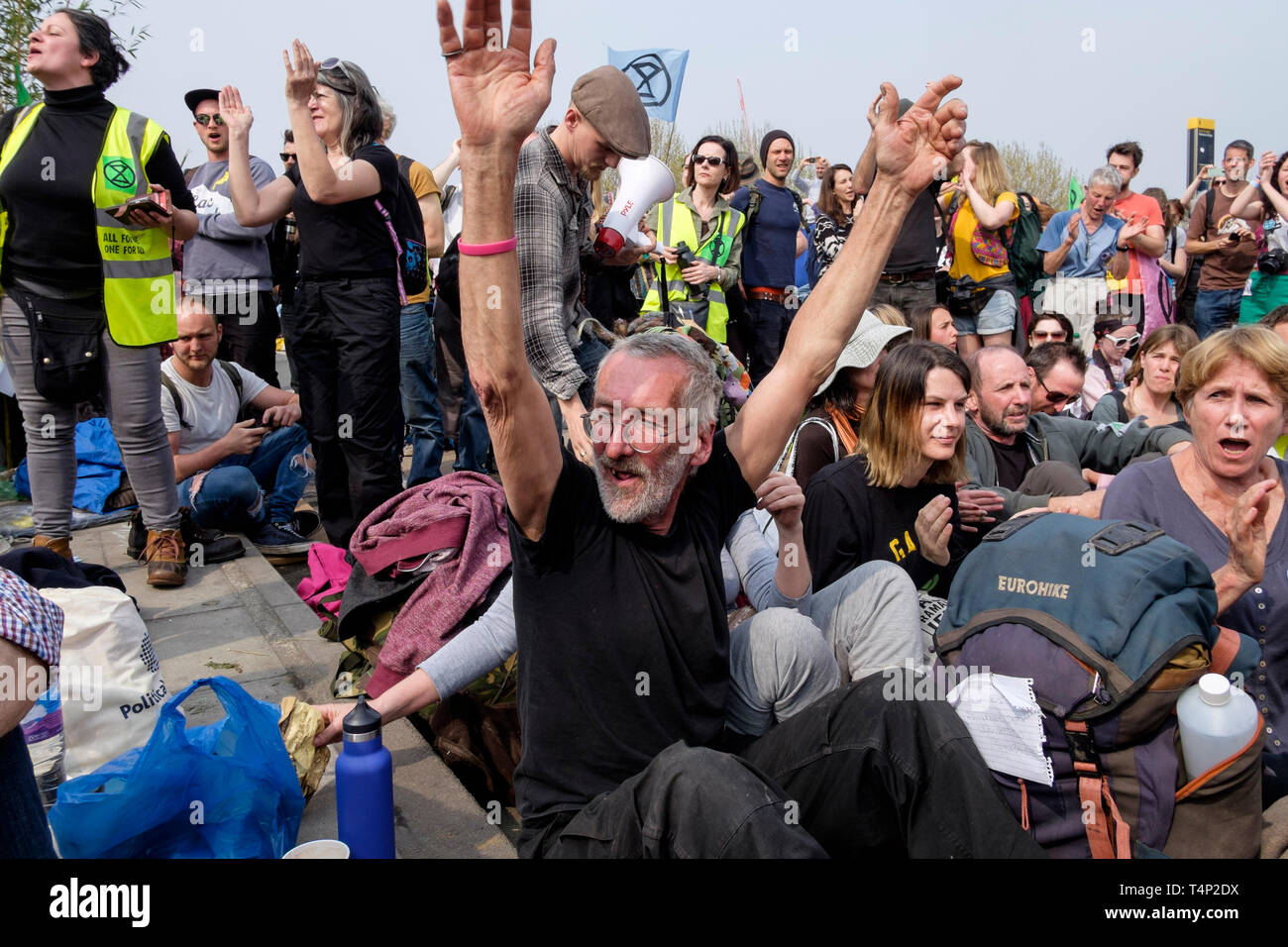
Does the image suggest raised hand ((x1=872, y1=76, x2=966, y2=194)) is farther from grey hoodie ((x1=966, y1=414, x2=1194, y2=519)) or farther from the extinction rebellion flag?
the extinction rebellion flag

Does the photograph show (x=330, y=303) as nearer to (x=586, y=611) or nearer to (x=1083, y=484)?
(x=586, y=611)

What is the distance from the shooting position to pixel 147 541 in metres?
4.70

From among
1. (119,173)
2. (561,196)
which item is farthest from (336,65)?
(561,196)

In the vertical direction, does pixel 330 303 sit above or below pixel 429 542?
above

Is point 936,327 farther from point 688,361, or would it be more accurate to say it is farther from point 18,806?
point 18,806

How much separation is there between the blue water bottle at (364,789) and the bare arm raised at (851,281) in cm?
108

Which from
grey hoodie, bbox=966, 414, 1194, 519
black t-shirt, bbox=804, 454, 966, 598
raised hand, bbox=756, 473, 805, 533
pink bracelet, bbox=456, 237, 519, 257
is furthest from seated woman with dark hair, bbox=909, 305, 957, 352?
pink bracelet, bbox=456, 237, 519, 257

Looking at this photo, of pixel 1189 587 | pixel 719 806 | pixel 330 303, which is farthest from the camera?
pixel 330 303

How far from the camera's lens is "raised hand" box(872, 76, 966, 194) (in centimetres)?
242

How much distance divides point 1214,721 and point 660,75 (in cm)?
778

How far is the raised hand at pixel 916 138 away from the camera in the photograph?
242 cm
